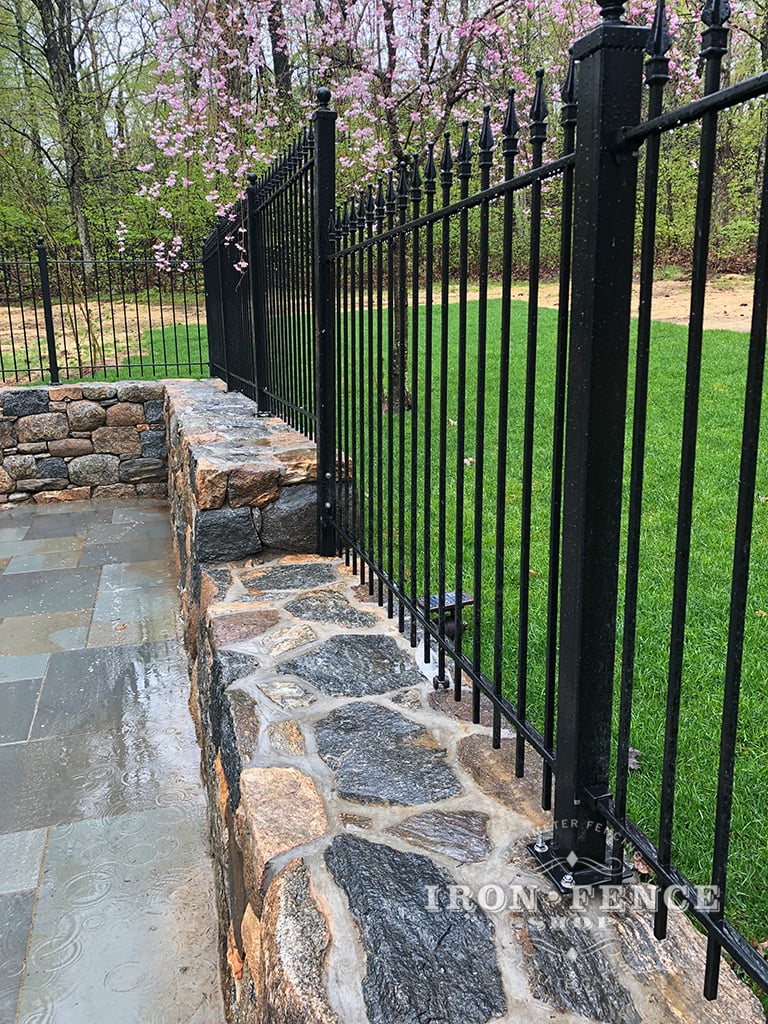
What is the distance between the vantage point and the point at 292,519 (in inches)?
151

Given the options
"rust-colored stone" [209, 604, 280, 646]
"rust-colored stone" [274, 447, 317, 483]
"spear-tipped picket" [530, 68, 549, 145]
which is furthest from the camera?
"rust-colored stone" [274, 447, 317, 483]

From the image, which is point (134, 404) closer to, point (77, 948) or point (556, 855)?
point (77, 948)

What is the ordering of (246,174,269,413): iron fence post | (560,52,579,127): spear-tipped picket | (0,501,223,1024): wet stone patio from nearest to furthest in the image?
(560,52,579,127): spear-tipped picket
(0,501,223,1024): wet stone patio
(246,174,269,413): iron fence post

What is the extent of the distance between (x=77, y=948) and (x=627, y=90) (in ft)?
9.13

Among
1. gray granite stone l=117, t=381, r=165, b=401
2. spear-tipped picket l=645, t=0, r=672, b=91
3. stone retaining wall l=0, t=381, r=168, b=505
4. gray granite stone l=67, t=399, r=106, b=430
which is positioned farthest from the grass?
gray granite stone l=67, t=399, r=106, b=430

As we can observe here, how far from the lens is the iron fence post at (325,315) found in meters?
3.43

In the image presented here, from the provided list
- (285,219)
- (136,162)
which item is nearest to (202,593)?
(285,219)

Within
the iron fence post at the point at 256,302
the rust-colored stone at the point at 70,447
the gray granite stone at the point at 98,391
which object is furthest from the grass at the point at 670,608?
the rust-colored stone at the point at 70,447

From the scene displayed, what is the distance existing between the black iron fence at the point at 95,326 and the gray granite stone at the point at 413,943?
7.23 meters

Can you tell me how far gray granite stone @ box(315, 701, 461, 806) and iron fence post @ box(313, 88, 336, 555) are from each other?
59.9 inches

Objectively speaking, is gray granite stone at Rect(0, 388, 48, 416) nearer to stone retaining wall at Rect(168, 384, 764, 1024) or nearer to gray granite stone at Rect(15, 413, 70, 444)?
gray granite stone at Rect(15, 413, 70, 444)

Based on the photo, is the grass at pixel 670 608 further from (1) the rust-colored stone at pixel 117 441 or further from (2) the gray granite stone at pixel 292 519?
(1) the rust-colored stone at pixel 117 441

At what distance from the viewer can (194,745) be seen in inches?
146

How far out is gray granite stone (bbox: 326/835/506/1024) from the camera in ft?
4.30
